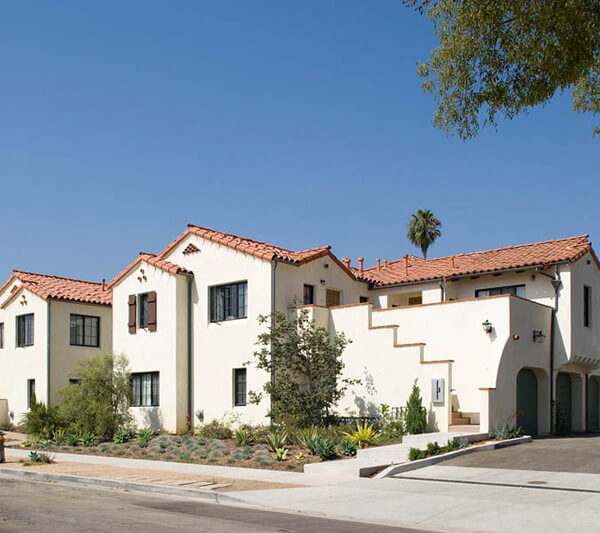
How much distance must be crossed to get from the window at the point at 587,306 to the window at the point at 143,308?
651 inches

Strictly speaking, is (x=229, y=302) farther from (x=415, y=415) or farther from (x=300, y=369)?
(x=415, y=415)

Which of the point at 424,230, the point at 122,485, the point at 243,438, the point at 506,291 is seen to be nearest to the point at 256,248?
the point at 243,438

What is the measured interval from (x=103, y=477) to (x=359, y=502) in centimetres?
687

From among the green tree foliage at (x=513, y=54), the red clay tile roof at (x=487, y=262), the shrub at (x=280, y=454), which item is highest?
Result: the green tree foliage at (x=513, y=54)

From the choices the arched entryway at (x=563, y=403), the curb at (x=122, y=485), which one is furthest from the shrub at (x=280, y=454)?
the arched entryway at (x=563, y=403)

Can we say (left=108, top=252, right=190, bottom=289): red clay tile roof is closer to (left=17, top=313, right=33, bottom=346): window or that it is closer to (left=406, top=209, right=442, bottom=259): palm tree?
(left=17, top=313, right=33, bottom=346): window

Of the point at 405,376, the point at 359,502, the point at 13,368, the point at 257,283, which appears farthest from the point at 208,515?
the point at 13,368

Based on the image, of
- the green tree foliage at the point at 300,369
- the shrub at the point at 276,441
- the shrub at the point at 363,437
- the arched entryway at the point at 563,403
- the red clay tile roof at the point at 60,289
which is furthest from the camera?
the red clay tile roof at the point at 60,289

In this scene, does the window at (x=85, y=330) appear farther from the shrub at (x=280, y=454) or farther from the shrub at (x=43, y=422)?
the shrub at (x=280, y=454)

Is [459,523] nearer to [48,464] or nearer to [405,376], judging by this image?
[405,376]

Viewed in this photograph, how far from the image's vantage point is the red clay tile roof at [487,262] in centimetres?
2589

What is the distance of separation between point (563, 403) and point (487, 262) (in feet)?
18.9

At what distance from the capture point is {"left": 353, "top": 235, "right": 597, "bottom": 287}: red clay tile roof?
25.9m

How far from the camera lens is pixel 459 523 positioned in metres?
11.7
